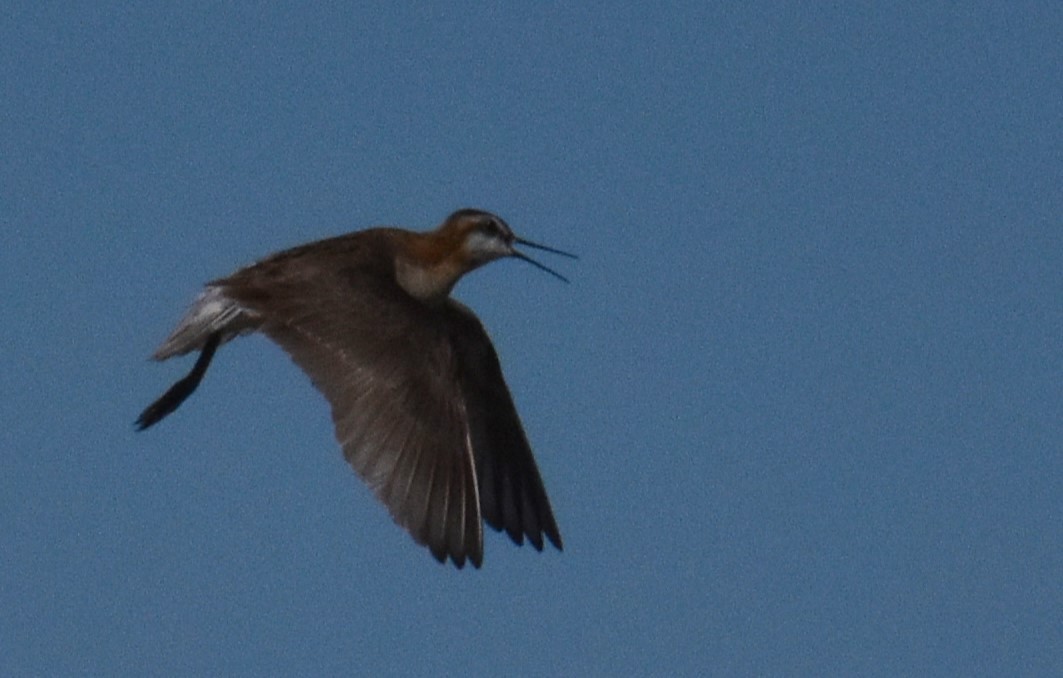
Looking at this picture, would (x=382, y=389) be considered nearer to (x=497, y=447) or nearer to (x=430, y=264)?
(x=430, y=264)

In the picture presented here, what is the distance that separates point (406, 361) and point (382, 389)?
0.47 metres

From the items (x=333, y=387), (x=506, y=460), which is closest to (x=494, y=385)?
(x=506, y=460)

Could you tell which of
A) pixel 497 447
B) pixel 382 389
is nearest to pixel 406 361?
pixel 382 389

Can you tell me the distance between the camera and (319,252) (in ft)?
72.2

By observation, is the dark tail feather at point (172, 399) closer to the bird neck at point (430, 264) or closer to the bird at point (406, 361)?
the bird at point (406, 361)

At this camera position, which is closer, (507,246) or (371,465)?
(371,465)

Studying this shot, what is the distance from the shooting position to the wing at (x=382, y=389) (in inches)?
842

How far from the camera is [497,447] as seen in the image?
23203 mm

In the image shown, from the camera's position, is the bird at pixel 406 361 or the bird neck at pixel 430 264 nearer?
the bird at pixel 406 361

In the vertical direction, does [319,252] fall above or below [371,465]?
above

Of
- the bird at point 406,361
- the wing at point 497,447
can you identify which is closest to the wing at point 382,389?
the bird at point 406,361

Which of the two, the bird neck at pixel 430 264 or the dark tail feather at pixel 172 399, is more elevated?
the bird neck at pixel 430 264

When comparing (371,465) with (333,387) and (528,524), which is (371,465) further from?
(528,524)

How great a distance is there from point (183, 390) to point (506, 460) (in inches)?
101
